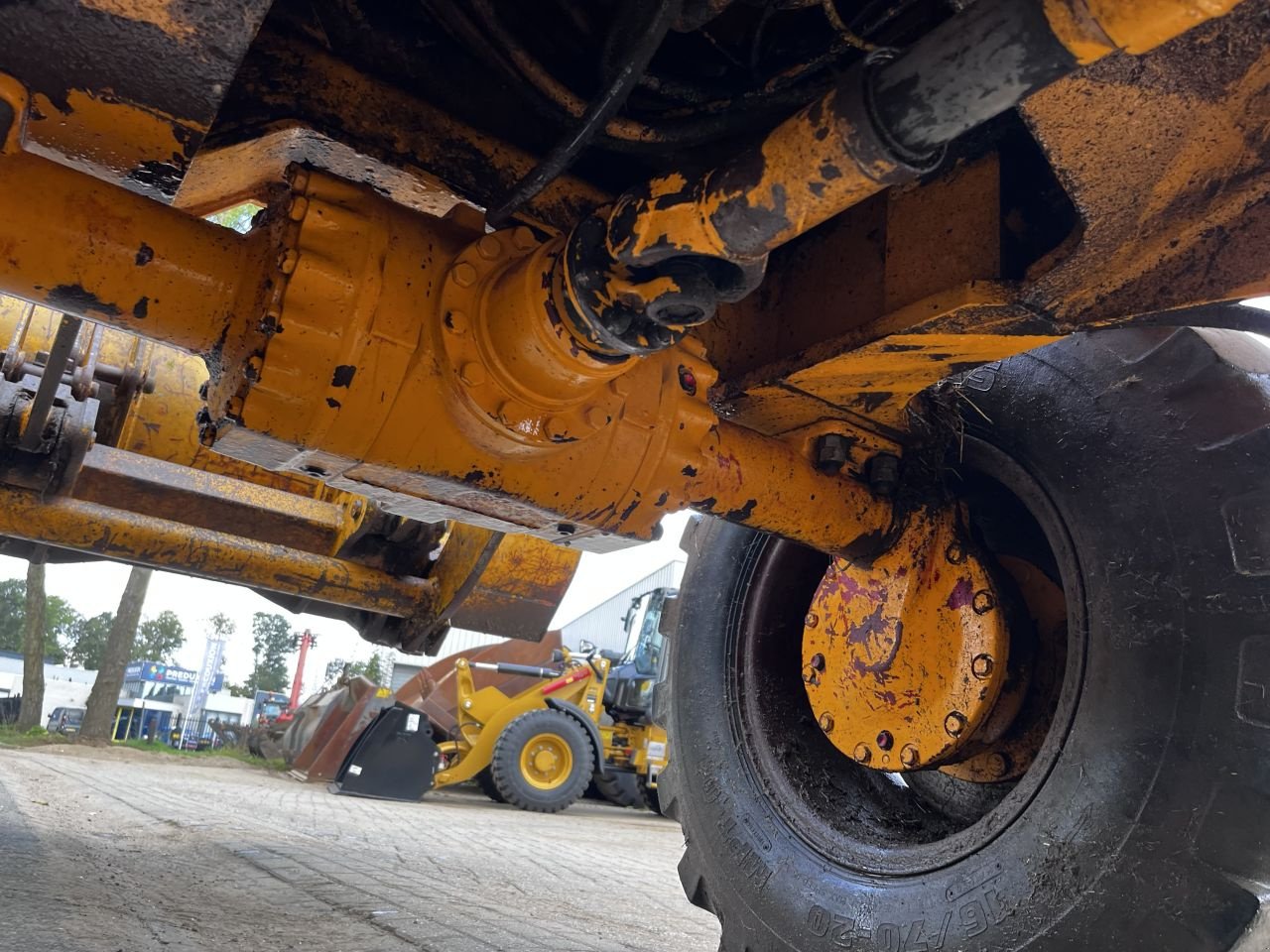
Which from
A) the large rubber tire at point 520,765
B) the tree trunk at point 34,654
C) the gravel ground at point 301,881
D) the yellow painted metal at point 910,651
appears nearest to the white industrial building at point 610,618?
the tree trunk at point 34,654

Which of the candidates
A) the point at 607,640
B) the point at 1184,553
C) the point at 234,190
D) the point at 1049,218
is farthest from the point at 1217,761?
the point at 607,640

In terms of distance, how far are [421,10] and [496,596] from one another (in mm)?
1988

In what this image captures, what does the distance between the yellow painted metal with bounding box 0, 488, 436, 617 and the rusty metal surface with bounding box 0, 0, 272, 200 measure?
67.1 inches

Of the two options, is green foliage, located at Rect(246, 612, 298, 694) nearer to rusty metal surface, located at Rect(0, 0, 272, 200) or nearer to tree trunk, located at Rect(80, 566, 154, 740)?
tree trunk, located at Rect(80, 566, 154, 740)

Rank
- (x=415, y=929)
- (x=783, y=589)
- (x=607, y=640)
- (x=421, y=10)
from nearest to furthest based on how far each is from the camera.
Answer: (x=421, y=10)
(x=783, y=589)
(x=415, y=929)
(x=607, y=640)

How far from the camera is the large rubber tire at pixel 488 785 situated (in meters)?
9.09

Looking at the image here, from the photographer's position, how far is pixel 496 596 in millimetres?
3018

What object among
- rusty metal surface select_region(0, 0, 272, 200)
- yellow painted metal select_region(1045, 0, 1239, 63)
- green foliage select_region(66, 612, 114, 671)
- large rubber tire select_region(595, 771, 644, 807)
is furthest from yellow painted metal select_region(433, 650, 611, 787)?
green foliage select_region(66, 612, 114, 671)

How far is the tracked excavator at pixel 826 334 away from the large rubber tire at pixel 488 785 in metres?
7.73

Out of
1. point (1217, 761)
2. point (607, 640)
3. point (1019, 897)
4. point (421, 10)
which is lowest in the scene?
A: point (1019, 897)

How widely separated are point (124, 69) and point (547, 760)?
8940 millimetres

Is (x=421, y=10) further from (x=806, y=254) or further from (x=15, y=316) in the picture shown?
(x=15, y=316)

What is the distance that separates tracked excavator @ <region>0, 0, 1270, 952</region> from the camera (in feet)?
3.18

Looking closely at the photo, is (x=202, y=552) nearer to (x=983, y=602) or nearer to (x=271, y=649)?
(x=983, y=602)
